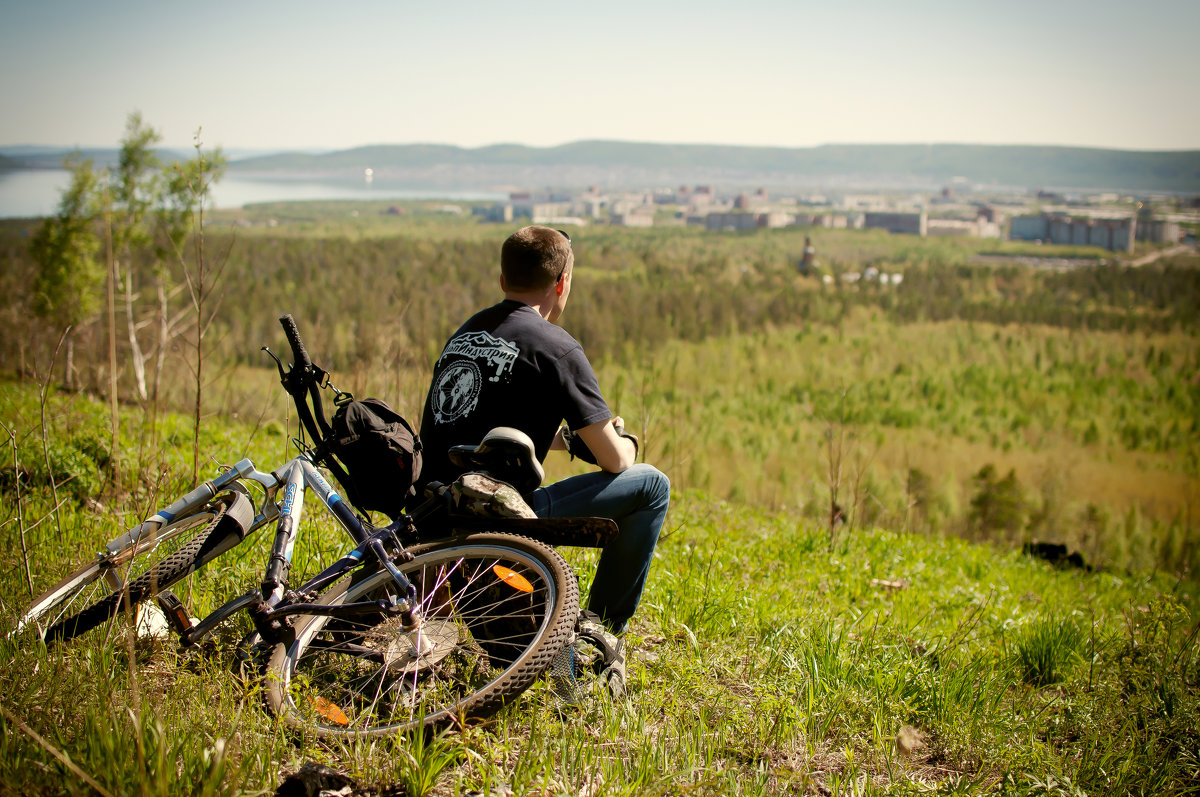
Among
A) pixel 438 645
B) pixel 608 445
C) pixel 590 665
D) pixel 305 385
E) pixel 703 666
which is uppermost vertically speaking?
pixel 305 385

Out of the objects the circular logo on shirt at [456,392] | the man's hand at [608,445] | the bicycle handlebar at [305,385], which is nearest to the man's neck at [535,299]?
the circular logo on shirt at [456,392]

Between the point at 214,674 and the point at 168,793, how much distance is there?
0.71 metres

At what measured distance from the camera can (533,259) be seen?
9.61 ft

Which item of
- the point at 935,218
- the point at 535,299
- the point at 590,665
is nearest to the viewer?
the point at 590,665

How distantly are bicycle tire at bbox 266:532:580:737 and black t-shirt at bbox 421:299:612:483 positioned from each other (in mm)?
402

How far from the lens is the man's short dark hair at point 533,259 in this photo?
9.60 feet

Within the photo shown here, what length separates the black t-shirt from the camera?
2.72 m

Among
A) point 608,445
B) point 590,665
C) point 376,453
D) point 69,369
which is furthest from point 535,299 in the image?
point 69,369

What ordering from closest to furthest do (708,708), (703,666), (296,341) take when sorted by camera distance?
(296,341) → (708,708) → (703,666)

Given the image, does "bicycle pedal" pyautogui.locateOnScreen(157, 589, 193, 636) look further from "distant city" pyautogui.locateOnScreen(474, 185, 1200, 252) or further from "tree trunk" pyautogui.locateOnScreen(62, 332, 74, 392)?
"distant city" pyautogui.locateOnScreen(474, 185, 1200, 252)

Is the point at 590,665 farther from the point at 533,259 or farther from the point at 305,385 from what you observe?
the point at 533,259

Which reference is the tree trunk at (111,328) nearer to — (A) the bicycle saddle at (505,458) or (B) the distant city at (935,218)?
(A) the bicycle saddle at (505,458)

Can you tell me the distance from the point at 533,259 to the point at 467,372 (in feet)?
1.57

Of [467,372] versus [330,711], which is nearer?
[330,711]
